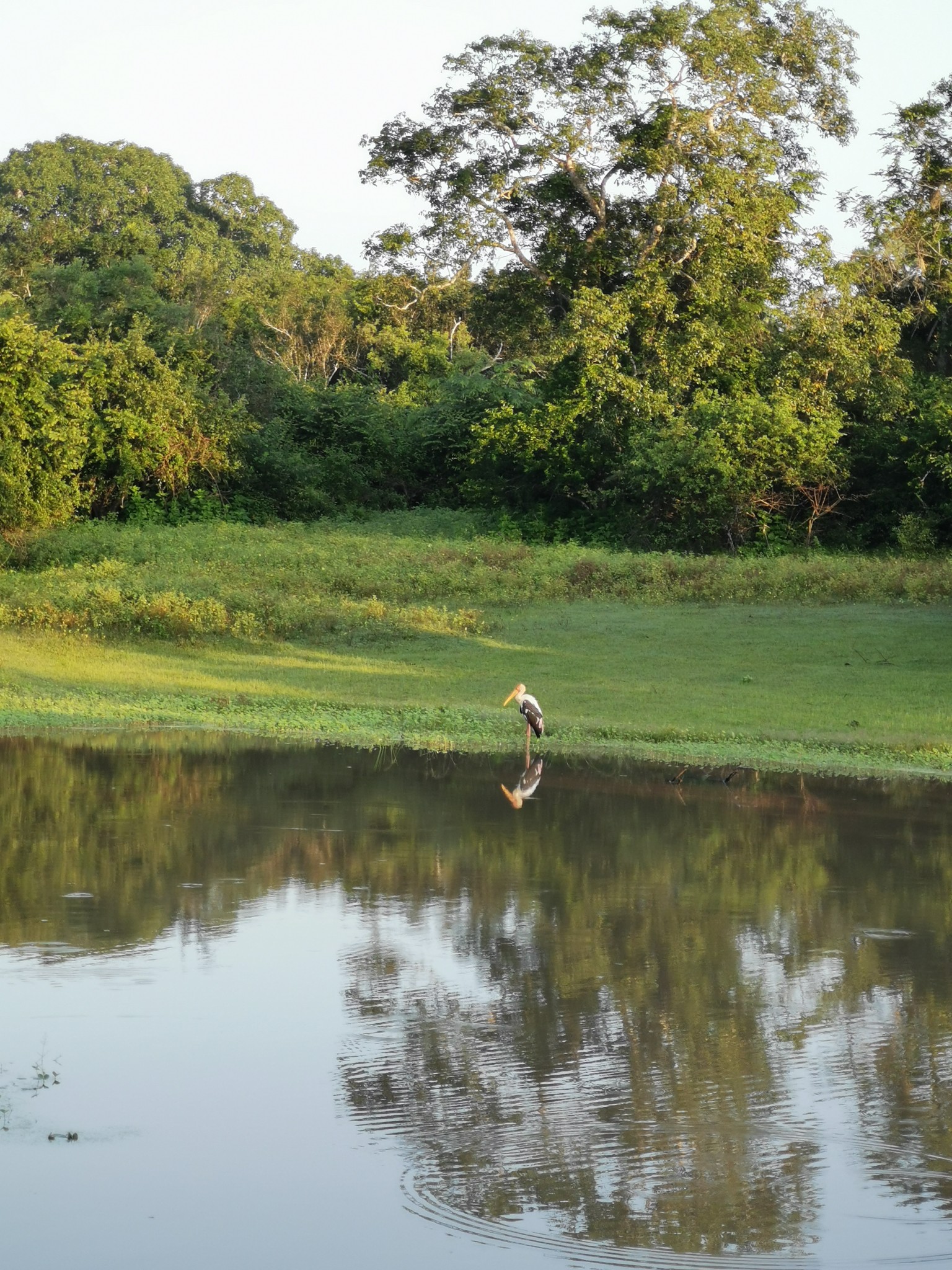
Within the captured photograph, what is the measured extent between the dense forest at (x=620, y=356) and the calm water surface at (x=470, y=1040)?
22.4m

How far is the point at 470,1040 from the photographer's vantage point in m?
7.17

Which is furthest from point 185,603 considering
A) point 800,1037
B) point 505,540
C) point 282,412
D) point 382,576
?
point 800,1037

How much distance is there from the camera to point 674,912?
9883 mm

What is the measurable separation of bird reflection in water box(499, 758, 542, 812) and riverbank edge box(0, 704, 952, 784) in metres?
0.74

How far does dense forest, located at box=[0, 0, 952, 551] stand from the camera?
3431cm

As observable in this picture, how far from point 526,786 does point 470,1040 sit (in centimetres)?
791

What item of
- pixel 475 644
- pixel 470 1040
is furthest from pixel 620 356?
pixel 470 1040

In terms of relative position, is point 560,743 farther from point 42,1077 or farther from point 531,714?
point 42,1077

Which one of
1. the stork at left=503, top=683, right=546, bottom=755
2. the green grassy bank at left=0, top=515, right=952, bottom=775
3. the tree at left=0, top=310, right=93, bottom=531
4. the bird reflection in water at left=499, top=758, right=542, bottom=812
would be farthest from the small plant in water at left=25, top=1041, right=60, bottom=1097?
the tree at left=0, top=310, right=93, bottom=531

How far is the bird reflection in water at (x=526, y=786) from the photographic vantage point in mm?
14219

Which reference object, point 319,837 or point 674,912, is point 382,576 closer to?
point 319,837

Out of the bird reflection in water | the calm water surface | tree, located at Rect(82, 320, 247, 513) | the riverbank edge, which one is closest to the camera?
the calm water surface

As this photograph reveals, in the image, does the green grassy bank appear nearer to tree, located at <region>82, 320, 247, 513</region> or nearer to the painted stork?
the painted stork

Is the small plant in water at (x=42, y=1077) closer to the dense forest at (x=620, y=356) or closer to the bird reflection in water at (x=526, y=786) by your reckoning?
the bird reflection in water at (x=526, y=786)
